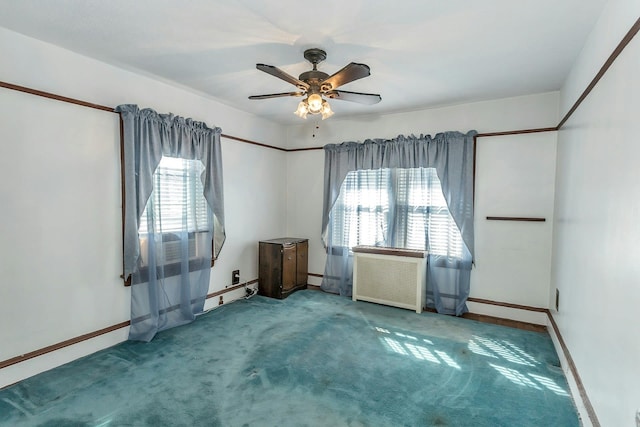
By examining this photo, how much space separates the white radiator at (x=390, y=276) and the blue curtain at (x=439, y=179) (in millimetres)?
212

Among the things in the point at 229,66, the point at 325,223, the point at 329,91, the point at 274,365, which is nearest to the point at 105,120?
the point at 229,66

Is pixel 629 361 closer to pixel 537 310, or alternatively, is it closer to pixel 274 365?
pixel 274 365

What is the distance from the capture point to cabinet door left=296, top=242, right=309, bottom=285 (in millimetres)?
4578

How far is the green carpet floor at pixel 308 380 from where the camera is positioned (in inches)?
77.0

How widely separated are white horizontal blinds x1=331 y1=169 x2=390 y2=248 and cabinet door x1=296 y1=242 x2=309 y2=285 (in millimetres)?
473

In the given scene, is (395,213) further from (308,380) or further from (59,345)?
(59,345)

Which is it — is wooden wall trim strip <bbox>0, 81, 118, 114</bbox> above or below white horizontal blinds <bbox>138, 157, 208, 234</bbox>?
above

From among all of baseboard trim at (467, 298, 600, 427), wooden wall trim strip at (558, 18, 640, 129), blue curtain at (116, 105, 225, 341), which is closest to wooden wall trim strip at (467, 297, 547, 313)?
Result: baseboard trim at (467, 298, 600, 427)

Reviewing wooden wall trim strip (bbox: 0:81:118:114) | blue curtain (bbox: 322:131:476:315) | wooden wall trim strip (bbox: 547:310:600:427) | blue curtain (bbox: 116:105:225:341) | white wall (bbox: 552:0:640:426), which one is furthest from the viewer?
blue curtain (bbox: 322:131:476:315)

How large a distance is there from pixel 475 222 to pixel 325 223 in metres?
1.97

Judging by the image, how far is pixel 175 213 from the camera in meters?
3.28

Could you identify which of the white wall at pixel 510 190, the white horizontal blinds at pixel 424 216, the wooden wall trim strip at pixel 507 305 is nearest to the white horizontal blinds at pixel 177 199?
the white horizontal blinds at pixel 424 216

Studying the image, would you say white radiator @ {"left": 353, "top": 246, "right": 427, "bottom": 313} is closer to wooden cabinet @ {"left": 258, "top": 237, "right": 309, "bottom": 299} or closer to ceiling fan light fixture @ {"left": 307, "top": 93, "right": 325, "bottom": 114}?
wooden cabinet @ {"left": 258, "top": 237, "right": 309, "bottom": 299}

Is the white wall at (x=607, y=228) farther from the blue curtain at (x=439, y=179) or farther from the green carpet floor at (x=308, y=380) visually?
the blue curtain at (x=439, y=179)
